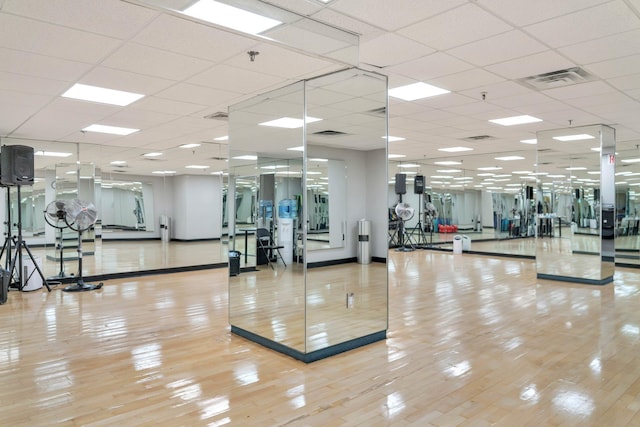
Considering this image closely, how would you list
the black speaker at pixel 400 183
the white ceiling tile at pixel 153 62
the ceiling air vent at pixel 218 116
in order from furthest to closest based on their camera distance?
the black speaker at pixel 400 183 → the ceiling air vent at pixel 218 116 → the white ceiling tile at pixel 153 62

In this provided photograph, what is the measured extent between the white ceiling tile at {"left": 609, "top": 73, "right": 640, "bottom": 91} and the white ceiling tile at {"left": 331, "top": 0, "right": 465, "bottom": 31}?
9.79 ft

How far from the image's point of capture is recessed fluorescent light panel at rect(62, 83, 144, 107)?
486 cm

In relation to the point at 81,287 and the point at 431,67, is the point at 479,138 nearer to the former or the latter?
the point at 431,67

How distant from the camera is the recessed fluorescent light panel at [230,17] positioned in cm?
281

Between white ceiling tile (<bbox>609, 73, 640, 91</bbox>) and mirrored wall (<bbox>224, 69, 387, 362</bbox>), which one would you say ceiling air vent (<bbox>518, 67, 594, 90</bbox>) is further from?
mirrored wall (<bbox>224, 69, 387, 362</bbox>)

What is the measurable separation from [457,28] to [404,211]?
10.3 meters

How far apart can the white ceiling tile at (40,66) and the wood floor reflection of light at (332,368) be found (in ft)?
8.87

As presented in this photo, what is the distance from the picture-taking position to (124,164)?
1277cm

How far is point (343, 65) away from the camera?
12.8 feet

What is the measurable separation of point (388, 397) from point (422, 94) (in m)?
3.64

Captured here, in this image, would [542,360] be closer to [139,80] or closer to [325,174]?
[325,174]

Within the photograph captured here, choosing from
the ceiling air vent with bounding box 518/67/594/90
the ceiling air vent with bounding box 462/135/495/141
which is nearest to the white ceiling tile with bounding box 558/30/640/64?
the ceiling air vent with bounding box 518/67/594/90

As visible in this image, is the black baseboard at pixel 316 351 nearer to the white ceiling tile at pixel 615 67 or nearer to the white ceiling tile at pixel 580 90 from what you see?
the white ceiling tile at pixel 615 67

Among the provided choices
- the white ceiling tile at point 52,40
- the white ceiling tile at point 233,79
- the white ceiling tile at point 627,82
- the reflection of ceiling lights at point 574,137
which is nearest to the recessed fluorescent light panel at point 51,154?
the white ceiling tile at point 233,79
